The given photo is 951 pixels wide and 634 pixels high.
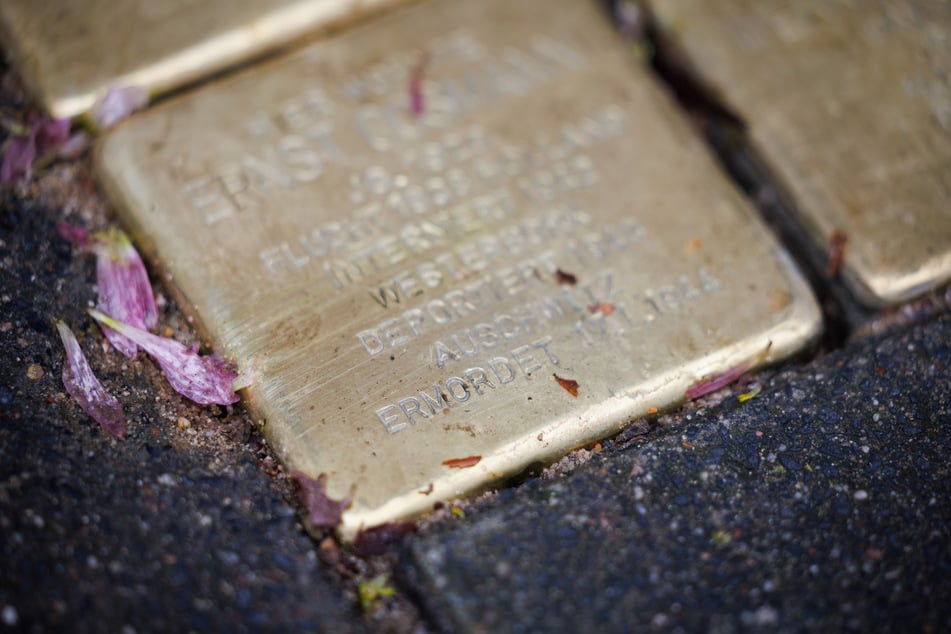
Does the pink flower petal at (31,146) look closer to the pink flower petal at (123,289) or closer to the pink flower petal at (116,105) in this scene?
the pink flower petal at (116,105)

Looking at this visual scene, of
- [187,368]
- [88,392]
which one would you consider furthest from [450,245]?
[88,392]

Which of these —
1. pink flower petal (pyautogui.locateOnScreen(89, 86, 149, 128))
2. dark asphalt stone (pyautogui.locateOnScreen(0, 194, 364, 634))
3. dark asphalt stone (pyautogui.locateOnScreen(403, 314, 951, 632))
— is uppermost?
pink flower petal (pyautogui.locateOnScreen(89, 86, 149, 128))

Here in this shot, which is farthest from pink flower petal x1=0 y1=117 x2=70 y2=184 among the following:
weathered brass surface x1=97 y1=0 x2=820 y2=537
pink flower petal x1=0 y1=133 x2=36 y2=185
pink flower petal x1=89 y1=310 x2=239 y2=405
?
pink flower petal x1=89 y1=310 x2=239 y2=405

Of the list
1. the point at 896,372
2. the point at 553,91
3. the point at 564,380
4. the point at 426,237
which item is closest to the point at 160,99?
the point at 426,237

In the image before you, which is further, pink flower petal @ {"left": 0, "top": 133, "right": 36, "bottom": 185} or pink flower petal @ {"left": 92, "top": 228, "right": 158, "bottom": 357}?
pink flower petal @ {"left": 0, "top": 133, "right": 36, "bottom": 185}

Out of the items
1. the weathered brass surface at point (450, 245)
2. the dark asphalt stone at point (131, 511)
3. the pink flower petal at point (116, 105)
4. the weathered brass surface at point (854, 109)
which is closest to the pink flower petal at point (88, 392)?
the dark asphalt stone at point (131, 511)

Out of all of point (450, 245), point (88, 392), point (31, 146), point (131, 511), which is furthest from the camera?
point (31, 146)

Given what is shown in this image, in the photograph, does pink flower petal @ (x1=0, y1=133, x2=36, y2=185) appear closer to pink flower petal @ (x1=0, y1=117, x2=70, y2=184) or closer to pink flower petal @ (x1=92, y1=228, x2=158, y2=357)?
pink flower petal @ (x1=0, y1=117, x2=70, y2=184)

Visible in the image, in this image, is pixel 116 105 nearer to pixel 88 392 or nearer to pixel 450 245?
pixel 88 392
